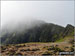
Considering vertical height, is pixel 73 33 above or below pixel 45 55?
above

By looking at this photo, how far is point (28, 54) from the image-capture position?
110 meters

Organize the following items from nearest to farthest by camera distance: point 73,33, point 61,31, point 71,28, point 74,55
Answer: point 74,55 < point 73,33 < point 71,28 < point 61,31

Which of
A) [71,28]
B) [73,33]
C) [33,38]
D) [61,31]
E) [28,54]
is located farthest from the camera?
[33,38]

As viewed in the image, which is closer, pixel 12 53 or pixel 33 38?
pixel 12 53

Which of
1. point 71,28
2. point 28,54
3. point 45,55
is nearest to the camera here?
point 45,55

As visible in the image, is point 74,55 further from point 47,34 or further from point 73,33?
point 47,34

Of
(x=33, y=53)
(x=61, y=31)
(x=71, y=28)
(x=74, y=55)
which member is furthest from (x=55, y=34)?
(x=74, y=55)

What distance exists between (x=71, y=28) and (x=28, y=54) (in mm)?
82595

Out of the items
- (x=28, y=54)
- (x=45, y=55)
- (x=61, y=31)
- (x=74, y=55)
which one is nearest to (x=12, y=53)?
(x=28, y=54)

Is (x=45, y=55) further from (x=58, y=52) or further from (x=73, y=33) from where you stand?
(x=73, y=33)

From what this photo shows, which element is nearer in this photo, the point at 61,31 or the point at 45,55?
the point at 45,55

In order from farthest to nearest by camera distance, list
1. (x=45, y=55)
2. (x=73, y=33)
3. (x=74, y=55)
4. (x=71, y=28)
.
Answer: (x=71, y=28) → (x=73, y=33) → (x=45, y=55) → (x=74, y=55)

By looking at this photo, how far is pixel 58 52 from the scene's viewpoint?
107 m

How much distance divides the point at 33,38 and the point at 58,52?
309 feet
